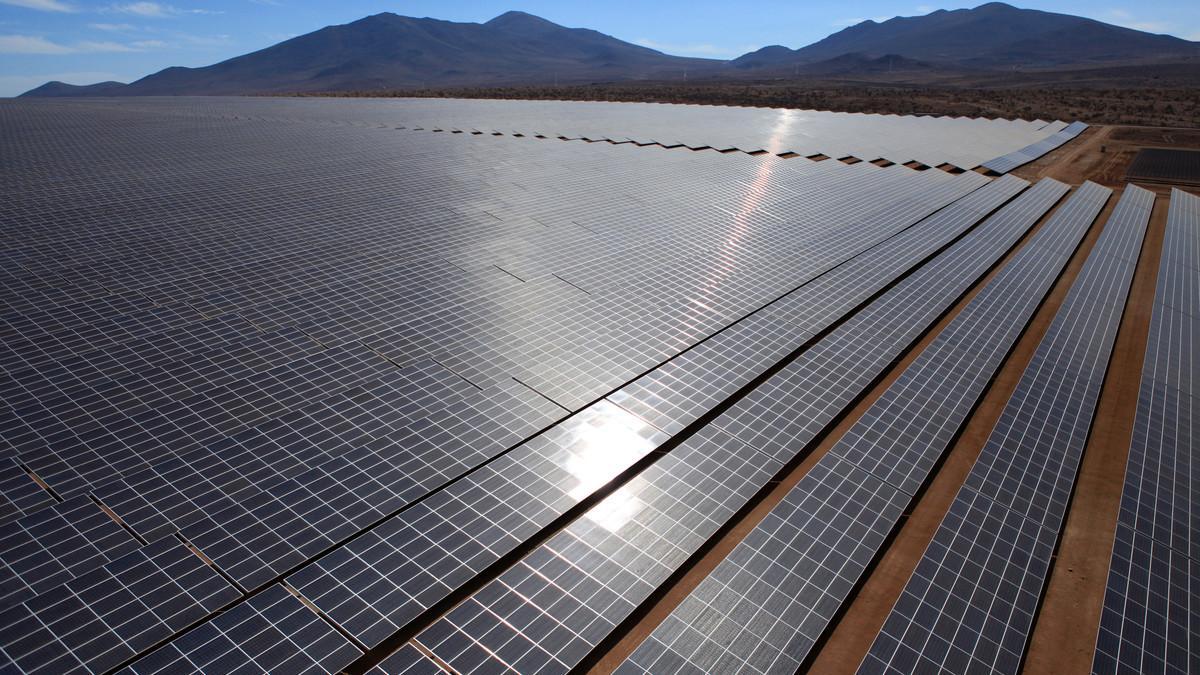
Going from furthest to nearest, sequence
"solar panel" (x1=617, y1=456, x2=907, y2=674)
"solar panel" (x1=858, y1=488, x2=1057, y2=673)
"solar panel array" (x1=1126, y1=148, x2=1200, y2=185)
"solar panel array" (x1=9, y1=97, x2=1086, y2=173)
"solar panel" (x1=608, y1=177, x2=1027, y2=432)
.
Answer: "solar panel array" (x1=1126, y1=148, x2=1200, y2=185)
"solar panel array" (x1=9, y1=97, x2=1086, y2=173)
"solar panel" (x1=608, y1=177, x2=1027, y2=432)
"solar panel" (x1=858, y1=488, x2=1057, y2=673)
"solar panel" (x1=617, y1=456, x2=907, y2=674)

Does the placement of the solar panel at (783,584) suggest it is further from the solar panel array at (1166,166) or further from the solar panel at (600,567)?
the solar panel array at (1166,166)

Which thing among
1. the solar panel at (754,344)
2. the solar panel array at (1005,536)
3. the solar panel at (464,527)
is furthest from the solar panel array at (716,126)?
the solar panel at (464,527)

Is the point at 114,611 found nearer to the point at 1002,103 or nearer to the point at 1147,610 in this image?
the point at 1147,610

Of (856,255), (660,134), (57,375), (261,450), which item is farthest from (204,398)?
(660,134)

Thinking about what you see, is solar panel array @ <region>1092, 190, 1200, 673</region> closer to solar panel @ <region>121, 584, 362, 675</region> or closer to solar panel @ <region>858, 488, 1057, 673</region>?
solar panel @ <region>858, 488, 1057, 673</region>

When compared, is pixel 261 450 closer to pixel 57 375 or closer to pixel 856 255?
pixel 57 375

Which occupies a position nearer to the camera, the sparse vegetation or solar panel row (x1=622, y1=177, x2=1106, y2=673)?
solar panel row (x1=622, y1=177, x2=1106, y2=673)

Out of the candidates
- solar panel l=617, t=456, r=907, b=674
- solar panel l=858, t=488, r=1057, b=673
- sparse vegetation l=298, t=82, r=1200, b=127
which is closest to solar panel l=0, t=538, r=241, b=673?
solar panel l=617, t=456, r=907, b=674
